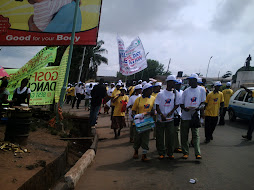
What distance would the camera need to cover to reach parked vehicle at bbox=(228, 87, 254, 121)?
1041 cm

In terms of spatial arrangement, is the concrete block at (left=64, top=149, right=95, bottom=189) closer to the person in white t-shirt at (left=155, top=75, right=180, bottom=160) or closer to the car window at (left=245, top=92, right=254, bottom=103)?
the person in white t-shirt at (left=155, top=75, right=180, bottom=160)

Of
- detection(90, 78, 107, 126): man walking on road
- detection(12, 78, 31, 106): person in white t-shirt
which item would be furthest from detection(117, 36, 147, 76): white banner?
detection(12, 78, 31, 106): person in white t-shirt

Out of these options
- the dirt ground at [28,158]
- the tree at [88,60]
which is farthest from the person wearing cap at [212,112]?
the tree at [88,60]

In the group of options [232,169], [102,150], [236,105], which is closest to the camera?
[232,169]

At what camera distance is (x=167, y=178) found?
14.5 feet

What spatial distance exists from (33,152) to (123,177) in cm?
198

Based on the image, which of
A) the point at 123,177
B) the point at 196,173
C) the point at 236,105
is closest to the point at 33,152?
the point at 123,177

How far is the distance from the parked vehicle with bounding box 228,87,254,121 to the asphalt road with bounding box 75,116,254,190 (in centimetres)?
376

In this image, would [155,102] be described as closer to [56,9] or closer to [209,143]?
[209,143]

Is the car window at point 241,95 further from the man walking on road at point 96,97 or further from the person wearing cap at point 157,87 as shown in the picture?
the man walking on road at point 96,97

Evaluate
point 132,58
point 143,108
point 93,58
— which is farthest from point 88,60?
point 143,108

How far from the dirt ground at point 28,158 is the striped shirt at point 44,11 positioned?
3.74 m

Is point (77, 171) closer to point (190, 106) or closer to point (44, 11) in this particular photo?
point (190, 106)

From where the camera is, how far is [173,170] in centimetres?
485
